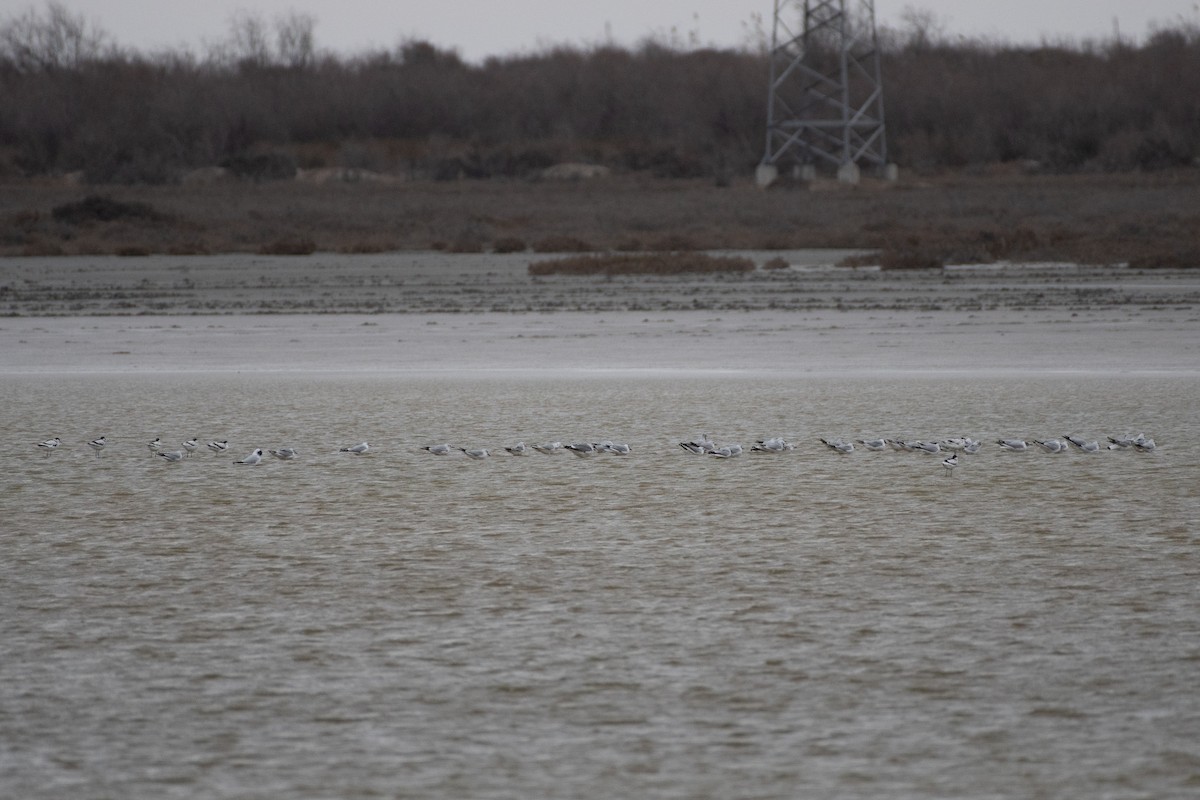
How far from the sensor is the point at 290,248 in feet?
111

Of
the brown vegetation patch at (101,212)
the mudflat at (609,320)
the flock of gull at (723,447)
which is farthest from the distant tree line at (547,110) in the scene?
the flock of gull at (723,447)

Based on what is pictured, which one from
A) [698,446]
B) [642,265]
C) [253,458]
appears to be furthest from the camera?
[642,265]

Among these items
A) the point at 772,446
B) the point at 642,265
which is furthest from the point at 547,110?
the point at 772,446

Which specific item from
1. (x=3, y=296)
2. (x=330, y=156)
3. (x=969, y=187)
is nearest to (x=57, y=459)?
(x=3, y=296)

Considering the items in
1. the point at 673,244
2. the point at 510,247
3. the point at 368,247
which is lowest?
the point at 673,244

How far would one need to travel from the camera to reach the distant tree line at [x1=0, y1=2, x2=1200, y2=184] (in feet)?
203

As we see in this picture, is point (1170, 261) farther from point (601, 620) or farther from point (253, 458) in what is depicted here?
point (601, 620)

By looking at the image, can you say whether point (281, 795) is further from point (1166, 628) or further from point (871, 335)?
point (871, 335)

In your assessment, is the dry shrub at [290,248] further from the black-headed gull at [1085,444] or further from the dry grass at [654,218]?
the black-headed gull at [1085,444]

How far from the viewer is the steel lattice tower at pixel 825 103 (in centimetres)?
4712

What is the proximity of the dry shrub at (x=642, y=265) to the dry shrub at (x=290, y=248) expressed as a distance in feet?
26.9

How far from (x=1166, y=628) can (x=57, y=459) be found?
18.4 ft

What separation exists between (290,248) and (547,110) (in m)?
41.9

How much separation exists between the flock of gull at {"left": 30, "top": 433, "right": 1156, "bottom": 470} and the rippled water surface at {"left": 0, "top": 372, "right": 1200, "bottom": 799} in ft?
0.30
